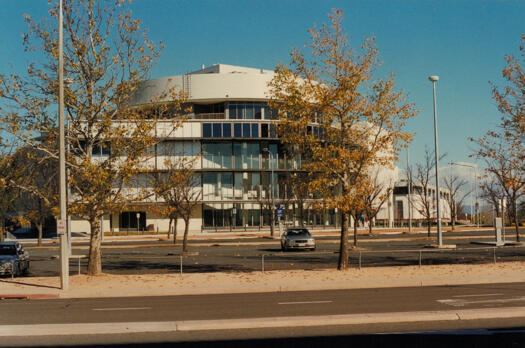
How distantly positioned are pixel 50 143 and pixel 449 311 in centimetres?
1719

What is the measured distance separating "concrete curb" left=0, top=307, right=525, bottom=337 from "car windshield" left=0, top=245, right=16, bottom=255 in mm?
13598

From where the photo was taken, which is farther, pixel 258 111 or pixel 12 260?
pixel 258 111

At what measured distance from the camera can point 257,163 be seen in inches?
2803

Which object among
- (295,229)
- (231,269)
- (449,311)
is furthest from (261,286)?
(295,229)

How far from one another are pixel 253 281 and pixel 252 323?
345 inches

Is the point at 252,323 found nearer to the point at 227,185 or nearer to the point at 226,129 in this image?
the point at 226,129

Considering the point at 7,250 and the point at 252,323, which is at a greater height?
the point at 7,250

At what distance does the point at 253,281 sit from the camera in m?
20.6

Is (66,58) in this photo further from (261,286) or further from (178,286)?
(261,286)

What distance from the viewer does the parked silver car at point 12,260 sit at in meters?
23.1

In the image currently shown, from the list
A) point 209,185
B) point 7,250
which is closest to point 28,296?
point 7,250

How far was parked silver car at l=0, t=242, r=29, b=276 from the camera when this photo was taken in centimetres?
2309

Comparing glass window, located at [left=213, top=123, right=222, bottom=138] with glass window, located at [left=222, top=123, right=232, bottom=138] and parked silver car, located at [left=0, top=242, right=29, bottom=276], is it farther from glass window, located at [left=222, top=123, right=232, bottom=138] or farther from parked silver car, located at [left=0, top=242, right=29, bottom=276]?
parked silver car, located at [left=0, top=242, right=29, bottom=276]

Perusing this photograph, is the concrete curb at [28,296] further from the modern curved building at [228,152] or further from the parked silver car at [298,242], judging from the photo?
the modern curved building at [228,152]
